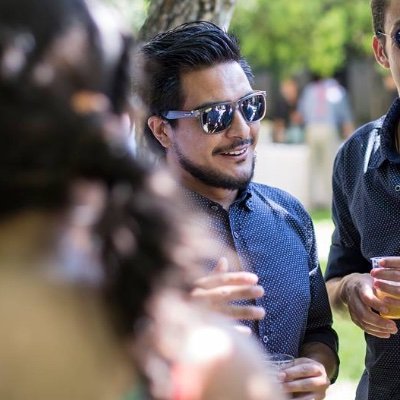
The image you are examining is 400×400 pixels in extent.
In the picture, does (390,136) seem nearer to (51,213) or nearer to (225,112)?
(225,112)

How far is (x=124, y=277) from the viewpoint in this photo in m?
1.24

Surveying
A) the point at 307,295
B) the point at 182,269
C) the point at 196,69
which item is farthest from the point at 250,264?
the point at 182,269

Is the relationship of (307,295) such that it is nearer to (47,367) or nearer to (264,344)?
(264,344)

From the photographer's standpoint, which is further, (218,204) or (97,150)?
(218,204)

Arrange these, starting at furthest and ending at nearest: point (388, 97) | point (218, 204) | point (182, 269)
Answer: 1. point (388, 97)
2. point (218, 204)
3. point (182, 269)

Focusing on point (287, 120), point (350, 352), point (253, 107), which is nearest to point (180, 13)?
point (253, 107)

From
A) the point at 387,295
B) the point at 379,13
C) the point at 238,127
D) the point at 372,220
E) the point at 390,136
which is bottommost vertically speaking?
the point at 387,295

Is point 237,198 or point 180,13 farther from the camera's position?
point 180,13

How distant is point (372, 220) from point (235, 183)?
1.77 ft

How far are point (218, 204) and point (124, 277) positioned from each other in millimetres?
1919

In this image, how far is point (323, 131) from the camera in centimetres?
1452

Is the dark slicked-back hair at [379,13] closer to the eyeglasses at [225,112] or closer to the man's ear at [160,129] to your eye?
the eyeglasses at [225,112]

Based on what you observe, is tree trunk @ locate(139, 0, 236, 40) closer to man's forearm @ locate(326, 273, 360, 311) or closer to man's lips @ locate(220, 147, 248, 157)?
man's lips @ locate(220, 147, 248, 157)

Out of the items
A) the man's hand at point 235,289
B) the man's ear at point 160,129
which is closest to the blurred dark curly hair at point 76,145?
the man's hand at point 235,289
